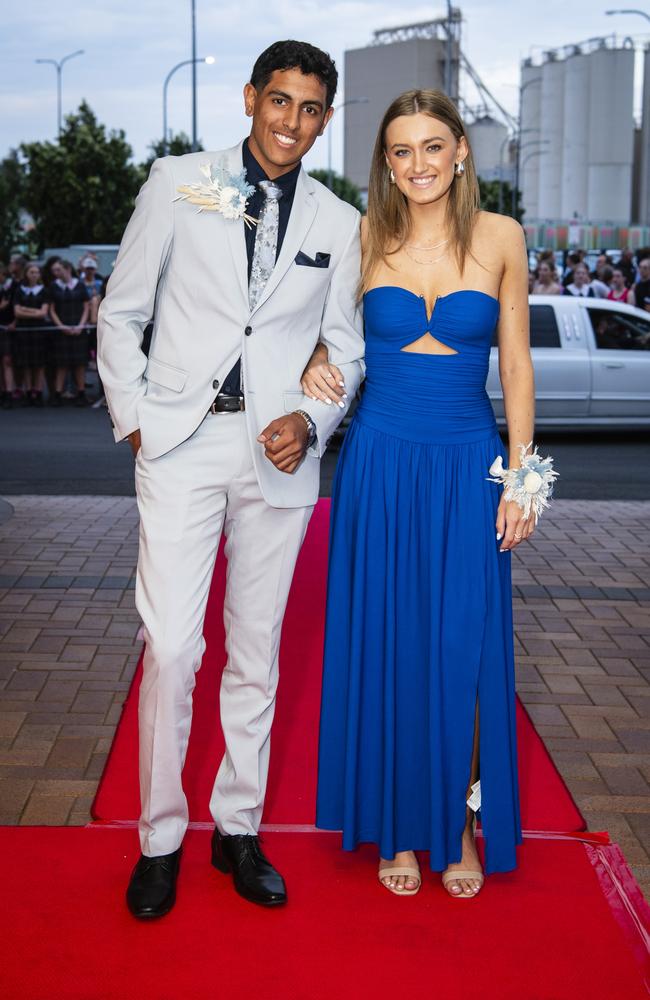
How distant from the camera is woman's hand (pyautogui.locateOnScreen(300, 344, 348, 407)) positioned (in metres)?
3.18

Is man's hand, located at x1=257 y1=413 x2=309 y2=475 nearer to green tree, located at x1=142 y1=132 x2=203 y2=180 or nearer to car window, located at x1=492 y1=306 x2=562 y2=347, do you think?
car window, located at x1=492 y1=306 x2=562 y2=347

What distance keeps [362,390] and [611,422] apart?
10.1 metres

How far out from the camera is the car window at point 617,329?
12.9m

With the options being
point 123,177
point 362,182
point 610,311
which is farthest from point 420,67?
point 610,311

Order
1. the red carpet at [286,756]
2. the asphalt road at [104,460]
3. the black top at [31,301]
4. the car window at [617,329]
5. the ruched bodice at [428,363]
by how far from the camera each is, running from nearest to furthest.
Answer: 1. the ruched bodice at [428,363]
2. the red carpet at [286,756]
3. the asphalt road at [104,460]
4. the car window at [617,329]
5. the black top at [31,301]

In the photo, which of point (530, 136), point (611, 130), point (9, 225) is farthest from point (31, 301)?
point (530, 136)

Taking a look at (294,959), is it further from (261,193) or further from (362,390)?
(261,193)

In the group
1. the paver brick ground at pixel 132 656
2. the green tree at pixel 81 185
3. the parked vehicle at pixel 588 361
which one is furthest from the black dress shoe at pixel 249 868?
the green tree at pixel 81 185

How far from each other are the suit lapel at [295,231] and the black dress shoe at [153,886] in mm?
1448

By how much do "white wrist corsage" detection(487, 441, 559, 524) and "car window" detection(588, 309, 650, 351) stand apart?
999 cm

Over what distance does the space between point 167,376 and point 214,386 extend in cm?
12

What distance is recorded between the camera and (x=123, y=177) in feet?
164

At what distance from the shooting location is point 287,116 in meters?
3.08

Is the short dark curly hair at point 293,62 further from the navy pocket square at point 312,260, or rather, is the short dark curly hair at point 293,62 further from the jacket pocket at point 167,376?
the jacket pocket at point 167,376
